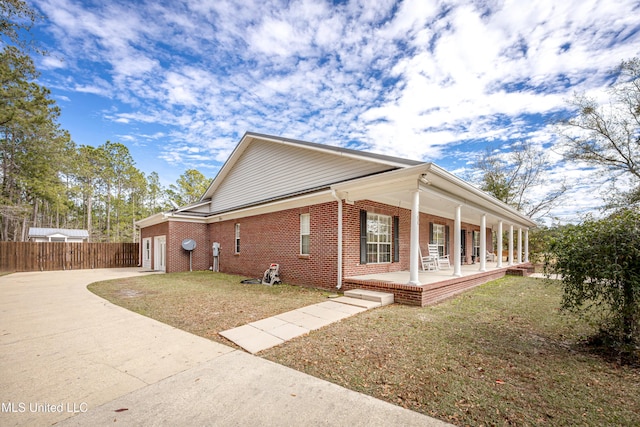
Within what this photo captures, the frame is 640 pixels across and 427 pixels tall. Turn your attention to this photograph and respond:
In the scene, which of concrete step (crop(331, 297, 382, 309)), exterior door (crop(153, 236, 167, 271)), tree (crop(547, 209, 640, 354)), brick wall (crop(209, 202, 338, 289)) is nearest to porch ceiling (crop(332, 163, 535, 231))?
brick wall (crop(209, 202, 338, 289))

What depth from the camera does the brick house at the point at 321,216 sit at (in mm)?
7770

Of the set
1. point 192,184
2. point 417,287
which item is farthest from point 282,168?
point 192,184

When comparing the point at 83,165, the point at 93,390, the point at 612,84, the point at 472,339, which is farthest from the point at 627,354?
the point at 83,165

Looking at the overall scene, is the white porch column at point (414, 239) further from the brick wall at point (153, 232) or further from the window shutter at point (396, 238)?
the brick wall at point (153, 232)

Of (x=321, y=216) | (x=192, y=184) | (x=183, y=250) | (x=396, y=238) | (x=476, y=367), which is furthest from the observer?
(x=192, y=184)

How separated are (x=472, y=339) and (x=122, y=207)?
40.0 metres

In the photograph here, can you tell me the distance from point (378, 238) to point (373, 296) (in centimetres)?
318

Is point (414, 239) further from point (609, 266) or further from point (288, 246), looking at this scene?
point (288, 246)

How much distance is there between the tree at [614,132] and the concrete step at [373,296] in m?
17.5

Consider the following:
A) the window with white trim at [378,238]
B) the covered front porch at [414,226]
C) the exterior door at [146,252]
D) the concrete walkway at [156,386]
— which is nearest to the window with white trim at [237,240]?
the covered front porch at [414,226]

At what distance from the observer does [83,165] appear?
1104 inches

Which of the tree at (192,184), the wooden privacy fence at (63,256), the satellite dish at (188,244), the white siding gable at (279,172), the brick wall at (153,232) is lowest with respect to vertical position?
Answer: the wooden privacy fence at (63,256)

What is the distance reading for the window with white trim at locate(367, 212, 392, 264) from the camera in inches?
360

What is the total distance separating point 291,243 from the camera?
9.72 metres
